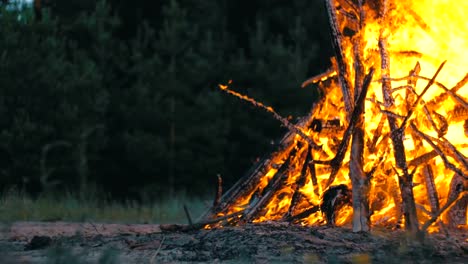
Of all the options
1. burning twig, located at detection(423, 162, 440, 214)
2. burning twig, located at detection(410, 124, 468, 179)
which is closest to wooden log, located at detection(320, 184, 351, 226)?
burning twig, located at detection(423, 162, 440, 214)

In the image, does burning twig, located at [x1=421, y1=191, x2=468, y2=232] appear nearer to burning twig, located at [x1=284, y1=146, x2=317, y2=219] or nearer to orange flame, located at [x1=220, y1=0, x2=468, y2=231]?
orange flame, located at [x1=220, y1=0, x2=468, y2=231]

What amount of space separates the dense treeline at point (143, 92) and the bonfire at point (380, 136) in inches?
472

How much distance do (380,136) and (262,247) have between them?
1.65 m

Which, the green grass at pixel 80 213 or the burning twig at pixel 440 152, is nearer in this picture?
the burning twig at pixel 440 152

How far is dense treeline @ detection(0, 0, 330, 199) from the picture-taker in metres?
19.9

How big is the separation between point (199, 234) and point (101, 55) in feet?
50.3

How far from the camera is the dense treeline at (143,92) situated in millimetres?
19891

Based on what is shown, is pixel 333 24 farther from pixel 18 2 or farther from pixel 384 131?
Answer: pixel 18 2

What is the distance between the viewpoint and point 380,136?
25.1ft

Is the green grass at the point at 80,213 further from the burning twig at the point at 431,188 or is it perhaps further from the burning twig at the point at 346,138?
the burning twig at the point at 431,188

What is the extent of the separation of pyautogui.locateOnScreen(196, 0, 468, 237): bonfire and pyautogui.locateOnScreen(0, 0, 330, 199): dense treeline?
12.0m

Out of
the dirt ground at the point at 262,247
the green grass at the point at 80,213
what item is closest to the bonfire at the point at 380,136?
the dirt ground at the point at 262,247

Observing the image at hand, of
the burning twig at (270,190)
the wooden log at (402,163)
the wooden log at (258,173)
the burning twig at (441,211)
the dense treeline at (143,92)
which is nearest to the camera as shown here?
the burning twig at (441,211)

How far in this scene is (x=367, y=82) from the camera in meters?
7.21
